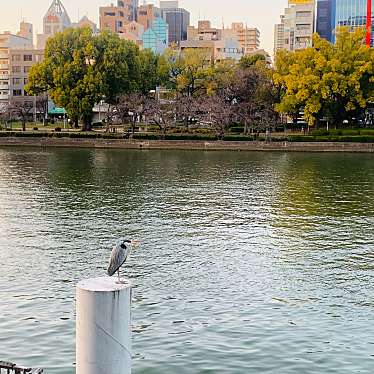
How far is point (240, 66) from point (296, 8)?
32584mm

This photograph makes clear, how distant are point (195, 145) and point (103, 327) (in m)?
48.3

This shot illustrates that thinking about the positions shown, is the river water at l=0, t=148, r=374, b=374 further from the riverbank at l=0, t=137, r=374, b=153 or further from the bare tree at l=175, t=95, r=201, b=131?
the bare tree at l=175, t=95, r=201, b=131

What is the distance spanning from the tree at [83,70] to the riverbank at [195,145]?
4.07 m

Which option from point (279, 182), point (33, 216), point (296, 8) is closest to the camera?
point (33, 216)

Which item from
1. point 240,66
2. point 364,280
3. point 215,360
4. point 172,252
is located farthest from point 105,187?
point 240,66

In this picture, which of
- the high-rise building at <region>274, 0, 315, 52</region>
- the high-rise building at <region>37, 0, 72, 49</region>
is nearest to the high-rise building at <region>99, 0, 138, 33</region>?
the high-rise building at <region>37, 0, 72, 49</region>

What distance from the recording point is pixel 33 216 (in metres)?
21.7

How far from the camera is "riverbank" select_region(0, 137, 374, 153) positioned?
49969mm

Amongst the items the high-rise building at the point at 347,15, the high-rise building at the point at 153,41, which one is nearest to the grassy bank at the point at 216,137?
the high-rise building at the point at 347,15

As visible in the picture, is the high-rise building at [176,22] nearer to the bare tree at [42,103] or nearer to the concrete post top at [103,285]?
the bare tree at [42,103]

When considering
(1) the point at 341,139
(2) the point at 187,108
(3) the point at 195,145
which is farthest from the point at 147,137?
(1) the point at 341,139

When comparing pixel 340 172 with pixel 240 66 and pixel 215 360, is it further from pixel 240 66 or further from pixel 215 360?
pixel 240 66

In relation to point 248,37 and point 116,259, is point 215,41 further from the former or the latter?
point 116,259

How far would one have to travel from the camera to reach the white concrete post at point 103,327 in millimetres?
4430
